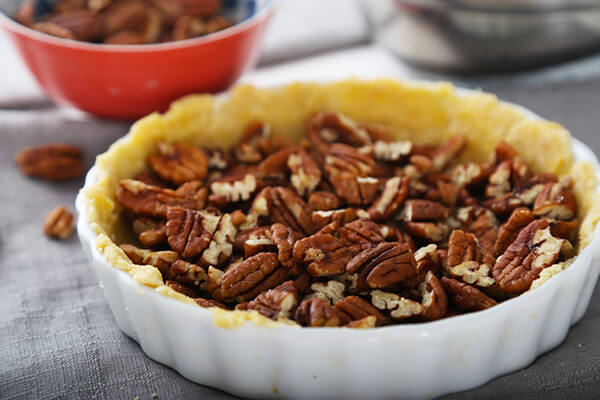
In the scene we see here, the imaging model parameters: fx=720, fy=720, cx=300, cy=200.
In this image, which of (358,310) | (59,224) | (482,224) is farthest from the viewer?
(59,224)

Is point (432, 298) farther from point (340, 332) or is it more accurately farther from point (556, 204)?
point (556, 204)

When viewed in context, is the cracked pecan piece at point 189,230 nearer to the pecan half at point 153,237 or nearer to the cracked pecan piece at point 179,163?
the pecan half at point 153,237

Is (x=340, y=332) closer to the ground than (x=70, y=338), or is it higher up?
higher up

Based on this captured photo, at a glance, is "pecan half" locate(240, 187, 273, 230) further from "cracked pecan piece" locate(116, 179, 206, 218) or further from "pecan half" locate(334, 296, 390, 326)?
"pecan half" locate(334, 296, 390, 326)

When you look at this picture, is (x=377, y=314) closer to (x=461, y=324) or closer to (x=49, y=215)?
(x=461, y=324)

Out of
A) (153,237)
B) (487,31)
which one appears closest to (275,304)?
(153,237)

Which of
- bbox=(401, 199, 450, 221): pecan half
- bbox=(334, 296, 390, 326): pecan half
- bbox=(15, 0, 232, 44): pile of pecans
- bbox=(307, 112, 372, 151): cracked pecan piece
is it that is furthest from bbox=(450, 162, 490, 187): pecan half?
bbox=(15, 0, 232, 44): pile of pecans

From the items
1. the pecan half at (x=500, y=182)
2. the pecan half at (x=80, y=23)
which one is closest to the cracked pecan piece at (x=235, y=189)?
the pecan half at (x=500, y=182)
